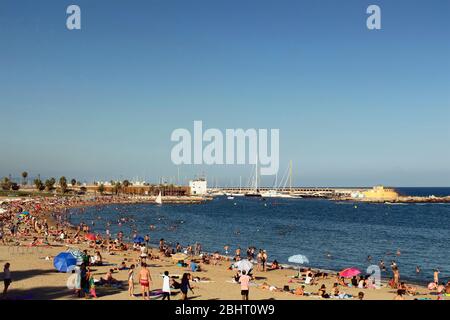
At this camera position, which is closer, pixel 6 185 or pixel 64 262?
pixel 64 262

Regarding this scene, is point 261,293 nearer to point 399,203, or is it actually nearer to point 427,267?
point 427,267

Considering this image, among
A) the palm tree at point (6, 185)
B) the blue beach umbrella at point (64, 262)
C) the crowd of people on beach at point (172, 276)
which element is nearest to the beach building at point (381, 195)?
the palm tree at point (6, 185)

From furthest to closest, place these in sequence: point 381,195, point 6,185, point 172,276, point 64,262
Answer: point 381,195 < point 6,185 < point 172,276 < point 64,262

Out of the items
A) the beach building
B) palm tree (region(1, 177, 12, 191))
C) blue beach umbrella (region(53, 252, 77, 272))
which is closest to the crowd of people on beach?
blue beach umbrella (region(53, 252, 77, 272))

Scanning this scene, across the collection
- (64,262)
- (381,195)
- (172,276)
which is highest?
(64,262)

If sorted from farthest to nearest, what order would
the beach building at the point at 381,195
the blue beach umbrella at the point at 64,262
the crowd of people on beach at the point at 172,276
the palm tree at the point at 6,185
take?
the beach building at the point at 381,195, the palm tree at the point at 6,185, the blue beach umbrella at the point at 64,262, the crowd of people on beach at the point at 172,276

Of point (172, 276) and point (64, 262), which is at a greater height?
point (64, 262)

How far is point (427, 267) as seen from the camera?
3566 centimetres

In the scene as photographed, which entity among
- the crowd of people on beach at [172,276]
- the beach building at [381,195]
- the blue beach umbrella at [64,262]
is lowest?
the beach building at [381,195]

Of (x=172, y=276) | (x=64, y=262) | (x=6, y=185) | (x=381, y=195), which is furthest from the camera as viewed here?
(x=381, y=195)

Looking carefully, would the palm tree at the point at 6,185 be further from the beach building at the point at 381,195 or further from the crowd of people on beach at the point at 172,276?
the beach building at the point at 381,195

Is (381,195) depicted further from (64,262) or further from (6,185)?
(64,262)

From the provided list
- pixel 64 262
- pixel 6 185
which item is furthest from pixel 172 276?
pixel 6 185

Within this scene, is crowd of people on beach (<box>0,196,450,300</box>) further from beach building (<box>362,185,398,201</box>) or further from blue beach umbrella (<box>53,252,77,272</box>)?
beach building (<box>362,185,398,201</box>)
